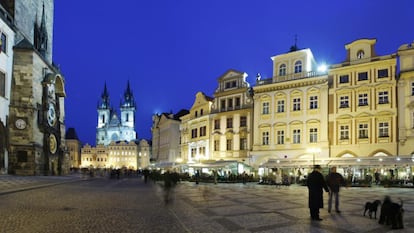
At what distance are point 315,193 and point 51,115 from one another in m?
37.0

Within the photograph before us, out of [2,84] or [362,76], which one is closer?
[2,84]

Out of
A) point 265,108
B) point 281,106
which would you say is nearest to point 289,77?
point 281,106

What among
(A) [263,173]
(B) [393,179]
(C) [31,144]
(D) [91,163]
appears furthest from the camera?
(D) [91,163]

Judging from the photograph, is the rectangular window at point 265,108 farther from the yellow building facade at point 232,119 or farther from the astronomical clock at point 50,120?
the astronomical clock at point 50,120

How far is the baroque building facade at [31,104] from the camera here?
35844 millimetres

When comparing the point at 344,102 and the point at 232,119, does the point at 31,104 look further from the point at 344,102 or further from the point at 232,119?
the point at 344,102

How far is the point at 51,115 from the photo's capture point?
43250mm

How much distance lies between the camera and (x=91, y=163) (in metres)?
157

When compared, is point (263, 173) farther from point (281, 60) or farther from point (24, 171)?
point (24, 171)

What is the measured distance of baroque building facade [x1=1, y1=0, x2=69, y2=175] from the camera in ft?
118

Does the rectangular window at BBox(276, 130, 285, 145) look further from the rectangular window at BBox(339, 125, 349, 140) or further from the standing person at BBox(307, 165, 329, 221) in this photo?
the standing person at BBox(307, 165, 329, 221)

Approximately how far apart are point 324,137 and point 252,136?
28.0 feet

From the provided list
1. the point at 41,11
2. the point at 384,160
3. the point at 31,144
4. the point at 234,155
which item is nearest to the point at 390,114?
the point at 384,160

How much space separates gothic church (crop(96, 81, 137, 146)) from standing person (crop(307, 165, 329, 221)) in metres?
160
